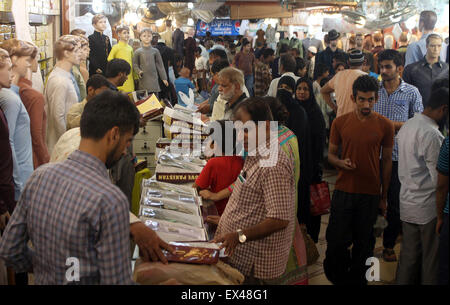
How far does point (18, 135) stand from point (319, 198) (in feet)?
8.16

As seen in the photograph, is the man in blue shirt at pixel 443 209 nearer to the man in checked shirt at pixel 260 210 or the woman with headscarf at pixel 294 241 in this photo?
the man in checked shirt at pixel 260 210

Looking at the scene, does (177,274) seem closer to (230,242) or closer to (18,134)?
(230,242)

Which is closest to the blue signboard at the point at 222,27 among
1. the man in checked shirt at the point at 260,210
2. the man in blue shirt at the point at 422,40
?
the man in blue shirt at the point at 422,40

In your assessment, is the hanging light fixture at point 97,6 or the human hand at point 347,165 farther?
the hanging light fixture at point 97,6

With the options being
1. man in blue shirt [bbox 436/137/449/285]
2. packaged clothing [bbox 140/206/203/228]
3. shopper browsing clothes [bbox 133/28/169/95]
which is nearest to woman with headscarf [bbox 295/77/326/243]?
packaged clothing [bbox 140/206/203/228]

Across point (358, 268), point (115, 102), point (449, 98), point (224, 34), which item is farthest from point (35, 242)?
point (224, 34)

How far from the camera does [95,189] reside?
1.79 m

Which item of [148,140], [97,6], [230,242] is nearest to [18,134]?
[230,242]

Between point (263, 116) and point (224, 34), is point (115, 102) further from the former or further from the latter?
point (224, 34)

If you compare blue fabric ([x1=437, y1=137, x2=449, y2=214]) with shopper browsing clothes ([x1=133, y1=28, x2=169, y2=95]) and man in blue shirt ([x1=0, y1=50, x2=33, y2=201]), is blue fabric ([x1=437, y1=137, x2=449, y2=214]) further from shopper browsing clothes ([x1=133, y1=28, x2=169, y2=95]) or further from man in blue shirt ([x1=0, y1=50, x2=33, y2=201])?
shopper browsing clothes ([x1=133, y1=28, x2=169, y2=95])

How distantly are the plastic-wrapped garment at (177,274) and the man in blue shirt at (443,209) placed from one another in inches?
33.5

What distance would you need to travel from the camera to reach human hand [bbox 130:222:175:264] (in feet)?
7.47

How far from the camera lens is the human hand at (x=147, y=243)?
2275 mm

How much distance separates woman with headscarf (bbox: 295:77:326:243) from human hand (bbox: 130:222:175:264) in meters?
2.84
